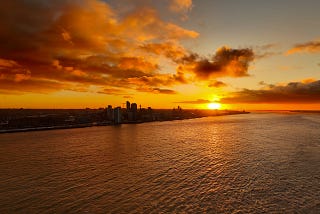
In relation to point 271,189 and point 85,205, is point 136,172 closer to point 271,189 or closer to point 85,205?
point 85,205

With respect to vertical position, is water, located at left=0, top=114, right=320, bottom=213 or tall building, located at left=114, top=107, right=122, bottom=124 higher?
tall building, located at left=114, top=107, right=122, bottom=124

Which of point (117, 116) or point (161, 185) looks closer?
point (161, 185)

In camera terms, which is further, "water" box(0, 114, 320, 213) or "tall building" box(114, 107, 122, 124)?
"tall building" box(114, 107, 122, 124)

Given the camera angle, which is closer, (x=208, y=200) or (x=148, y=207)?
(x=148, y=207)

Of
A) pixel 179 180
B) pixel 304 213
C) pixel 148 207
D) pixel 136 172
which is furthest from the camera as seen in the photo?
pixel 136 172

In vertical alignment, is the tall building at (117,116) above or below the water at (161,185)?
above

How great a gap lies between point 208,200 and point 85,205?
12.9 m

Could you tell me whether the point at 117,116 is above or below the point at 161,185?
above

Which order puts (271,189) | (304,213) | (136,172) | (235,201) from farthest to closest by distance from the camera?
1. (136,172)
2. (271,189)
3. (235,201)
4. (304,213)

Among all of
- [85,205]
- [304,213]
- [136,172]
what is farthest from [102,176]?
[304,213]

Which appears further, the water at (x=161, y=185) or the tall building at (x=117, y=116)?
the tall building at (x=117, y=116)

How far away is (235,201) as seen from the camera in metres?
24.1

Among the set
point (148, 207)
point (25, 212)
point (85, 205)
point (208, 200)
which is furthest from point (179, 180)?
point (25, 212)

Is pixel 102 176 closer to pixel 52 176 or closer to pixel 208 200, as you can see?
pixel 52 176
